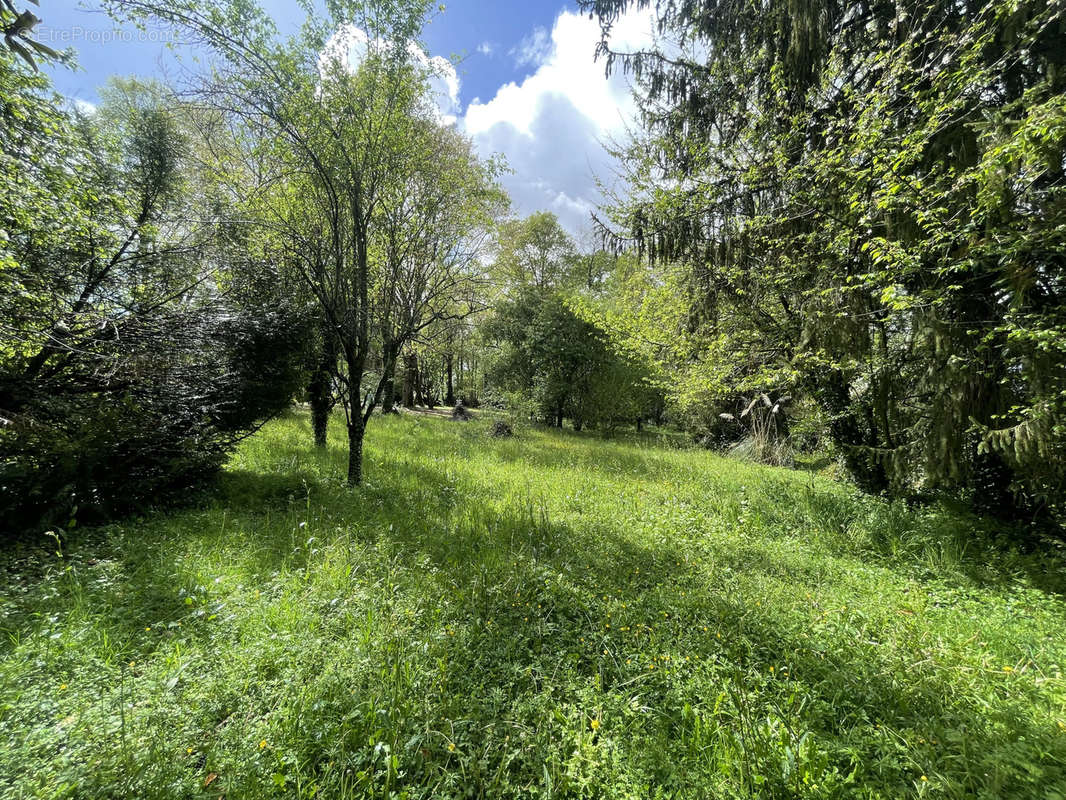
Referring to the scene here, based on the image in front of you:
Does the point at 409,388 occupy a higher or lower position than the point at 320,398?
higher

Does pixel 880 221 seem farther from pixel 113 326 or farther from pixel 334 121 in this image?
pixel 113 326

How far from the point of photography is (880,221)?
4379 millimetres

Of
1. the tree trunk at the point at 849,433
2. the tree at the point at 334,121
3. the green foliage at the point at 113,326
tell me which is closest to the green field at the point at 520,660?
the green foliage at the point at 113,326

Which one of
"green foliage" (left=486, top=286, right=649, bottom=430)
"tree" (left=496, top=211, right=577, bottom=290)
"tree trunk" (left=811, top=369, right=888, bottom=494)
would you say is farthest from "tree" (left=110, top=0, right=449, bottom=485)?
"tree" (left=496, top=211, right=577, bottom=290)

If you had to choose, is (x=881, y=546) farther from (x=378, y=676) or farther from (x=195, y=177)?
(x=195, y=177)

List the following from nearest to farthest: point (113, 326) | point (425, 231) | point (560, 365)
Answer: point (113, 326) → point (425, 231) → point (560, 365)

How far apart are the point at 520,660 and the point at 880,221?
6377mm

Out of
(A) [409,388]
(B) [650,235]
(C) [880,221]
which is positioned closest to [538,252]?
(A) [409,388]

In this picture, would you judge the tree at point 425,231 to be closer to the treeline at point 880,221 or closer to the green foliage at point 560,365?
the treeline at point 880,221

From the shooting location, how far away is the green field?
5.47ft

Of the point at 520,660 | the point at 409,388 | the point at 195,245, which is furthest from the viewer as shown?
the point at 409,388

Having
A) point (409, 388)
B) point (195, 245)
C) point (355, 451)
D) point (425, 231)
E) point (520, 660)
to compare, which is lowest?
point (520, 660)

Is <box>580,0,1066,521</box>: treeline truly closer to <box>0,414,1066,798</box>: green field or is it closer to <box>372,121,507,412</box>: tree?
<box>0,414,1066,798</box>: green field

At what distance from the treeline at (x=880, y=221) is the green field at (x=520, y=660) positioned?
1.49 metres
